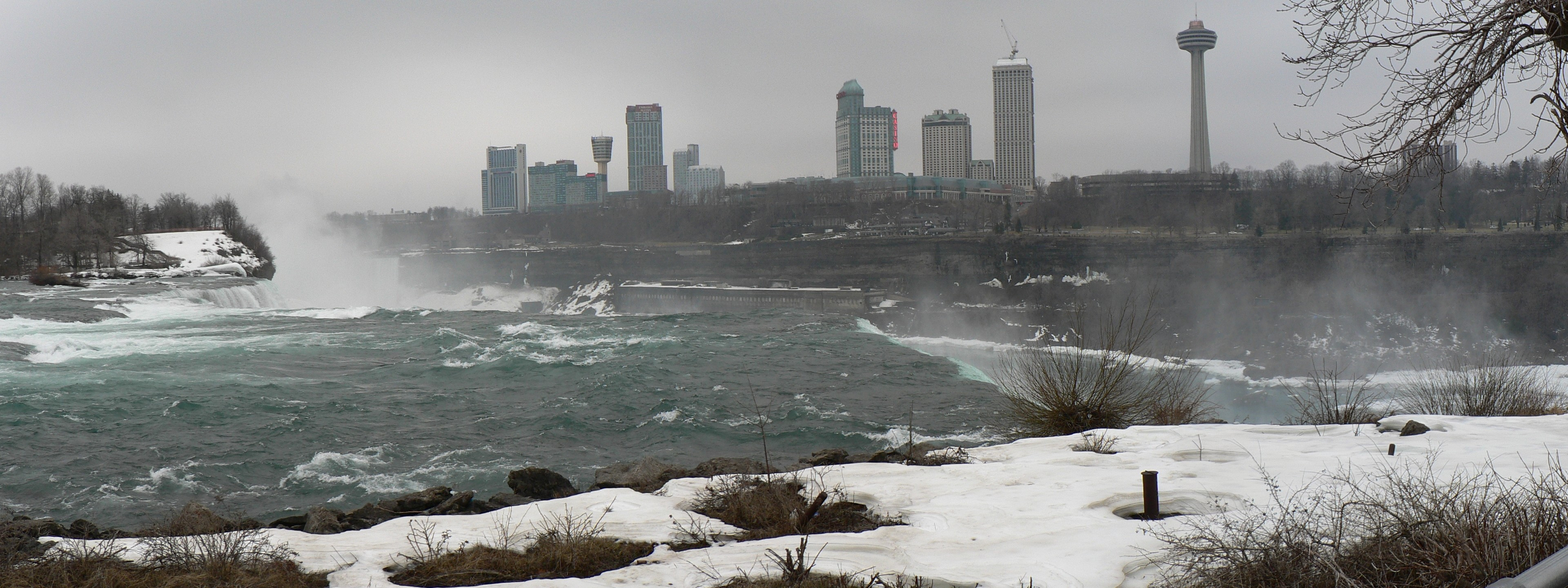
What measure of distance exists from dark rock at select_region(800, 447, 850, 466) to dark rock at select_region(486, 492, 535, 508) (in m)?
2.51

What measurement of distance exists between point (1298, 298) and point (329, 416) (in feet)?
189

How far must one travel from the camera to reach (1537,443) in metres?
6.30

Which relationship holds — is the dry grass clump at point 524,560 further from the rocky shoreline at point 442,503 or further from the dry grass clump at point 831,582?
the rocky shoreline at point 442,503

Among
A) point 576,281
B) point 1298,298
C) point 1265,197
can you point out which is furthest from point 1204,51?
point 576,281

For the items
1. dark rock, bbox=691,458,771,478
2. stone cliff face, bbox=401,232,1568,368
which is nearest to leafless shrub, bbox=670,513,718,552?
dark rock, bbox=691,458,771,478

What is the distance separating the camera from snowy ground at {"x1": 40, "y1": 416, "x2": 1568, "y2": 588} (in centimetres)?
439

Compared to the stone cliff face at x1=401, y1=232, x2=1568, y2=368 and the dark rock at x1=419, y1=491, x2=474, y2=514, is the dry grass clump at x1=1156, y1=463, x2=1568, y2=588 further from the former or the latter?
the stone cliff face at x1=401, y1=232, x2=1568, y2=368

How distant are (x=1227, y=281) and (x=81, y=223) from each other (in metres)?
78.9

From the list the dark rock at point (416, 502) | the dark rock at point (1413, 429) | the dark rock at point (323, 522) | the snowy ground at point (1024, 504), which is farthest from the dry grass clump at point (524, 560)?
the dark rock at point (1413, 429)

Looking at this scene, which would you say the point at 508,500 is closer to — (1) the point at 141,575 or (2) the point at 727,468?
(2) the point at 727,468

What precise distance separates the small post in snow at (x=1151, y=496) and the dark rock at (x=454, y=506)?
5.00 m

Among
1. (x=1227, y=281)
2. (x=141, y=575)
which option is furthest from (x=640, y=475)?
(x=1227, y=281)

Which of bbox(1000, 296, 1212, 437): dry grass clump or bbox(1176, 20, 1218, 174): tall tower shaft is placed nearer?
bbox(1000, 296, 1212, 437): dry grass clump

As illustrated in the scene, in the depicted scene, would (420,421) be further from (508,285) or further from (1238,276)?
(508,285)
